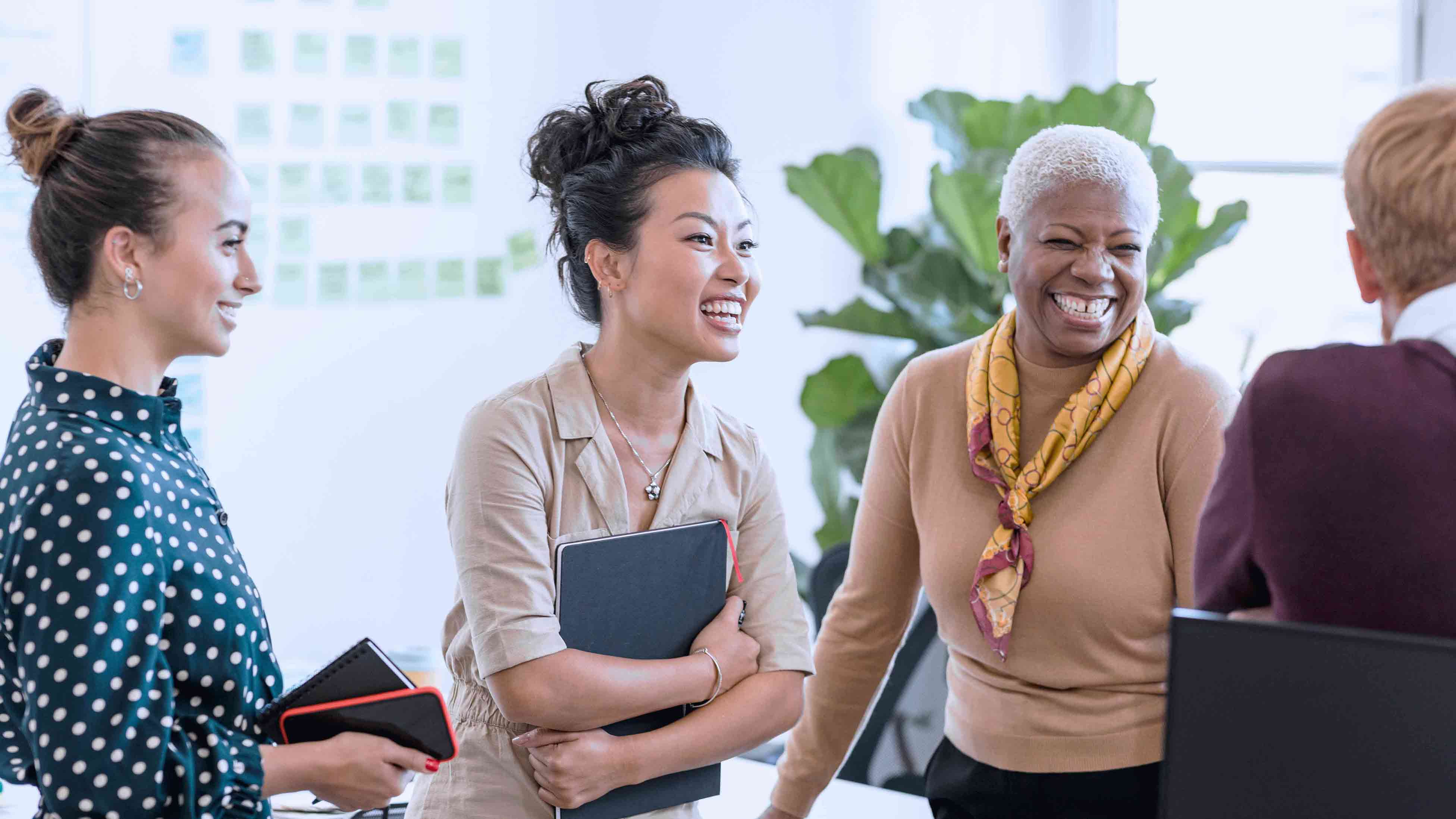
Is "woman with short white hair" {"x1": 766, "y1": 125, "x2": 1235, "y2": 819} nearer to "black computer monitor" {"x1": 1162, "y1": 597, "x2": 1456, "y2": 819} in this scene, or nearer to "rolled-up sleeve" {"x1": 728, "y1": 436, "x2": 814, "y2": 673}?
"rolled-up sleeve" {"x1": 728, "y1": 436, "x2": 814, "y2": 673}

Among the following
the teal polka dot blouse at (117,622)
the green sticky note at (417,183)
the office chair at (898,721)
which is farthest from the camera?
the green sticky note at (417,183)

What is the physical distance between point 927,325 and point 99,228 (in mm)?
2392

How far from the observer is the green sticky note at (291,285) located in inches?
109

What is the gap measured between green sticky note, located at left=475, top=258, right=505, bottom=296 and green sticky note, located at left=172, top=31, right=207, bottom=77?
775mm

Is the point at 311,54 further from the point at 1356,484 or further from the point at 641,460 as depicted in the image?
the point at 1356,484

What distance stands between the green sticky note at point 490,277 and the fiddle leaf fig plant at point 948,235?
84 cm

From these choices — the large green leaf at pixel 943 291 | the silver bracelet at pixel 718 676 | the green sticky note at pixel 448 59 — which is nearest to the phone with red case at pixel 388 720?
the silver bracelet at pixel 718 676

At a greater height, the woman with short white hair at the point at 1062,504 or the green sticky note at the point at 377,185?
the green sticky note at the point at 377,185

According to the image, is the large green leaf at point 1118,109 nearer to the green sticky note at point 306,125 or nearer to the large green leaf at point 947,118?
the large green leaf at point 947,118

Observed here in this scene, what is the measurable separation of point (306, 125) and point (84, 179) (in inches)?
57.9

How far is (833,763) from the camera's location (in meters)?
1.85

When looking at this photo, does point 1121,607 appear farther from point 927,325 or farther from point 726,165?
point 927,325

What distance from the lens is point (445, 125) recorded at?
3.01m

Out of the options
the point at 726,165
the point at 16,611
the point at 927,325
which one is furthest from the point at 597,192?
the point at 927,325
